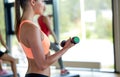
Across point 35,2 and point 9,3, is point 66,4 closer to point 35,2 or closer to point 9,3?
point 9,3

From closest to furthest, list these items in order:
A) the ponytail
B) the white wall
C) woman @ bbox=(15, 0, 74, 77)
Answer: woman @ bbox=(15, 0, 74, 77) → the ponytail → the white wall

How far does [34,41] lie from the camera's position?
50.1 inches

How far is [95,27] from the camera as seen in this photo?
495 centimetres

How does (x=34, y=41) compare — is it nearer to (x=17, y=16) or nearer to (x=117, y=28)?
(x=17, y=16)

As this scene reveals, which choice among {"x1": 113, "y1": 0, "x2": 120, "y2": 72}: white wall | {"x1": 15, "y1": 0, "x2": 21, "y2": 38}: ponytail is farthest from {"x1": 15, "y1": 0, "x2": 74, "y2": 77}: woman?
{"x1": 113, "y1": 0, "x2": 120, "y2": 72}: white wall

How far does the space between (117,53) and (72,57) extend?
104 centimetres

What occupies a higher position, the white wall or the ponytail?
the ponytail

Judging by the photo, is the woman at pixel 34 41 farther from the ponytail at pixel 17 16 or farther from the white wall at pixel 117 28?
the white wall at pixel 117 28

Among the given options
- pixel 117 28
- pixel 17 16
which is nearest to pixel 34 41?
pixel 17 16

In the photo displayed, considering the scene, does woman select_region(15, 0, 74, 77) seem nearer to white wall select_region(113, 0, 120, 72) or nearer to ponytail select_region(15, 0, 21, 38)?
ponytail select_region(15, 0, 21, 38)

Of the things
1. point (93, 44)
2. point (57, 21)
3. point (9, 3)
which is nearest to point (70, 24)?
point (57, 21)

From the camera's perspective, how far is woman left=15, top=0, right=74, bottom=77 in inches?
50.5

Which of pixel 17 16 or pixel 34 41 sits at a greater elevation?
pixel 17 16

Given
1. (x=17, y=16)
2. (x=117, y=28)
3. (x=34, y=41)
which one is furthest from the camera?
(x=117, y=28)
